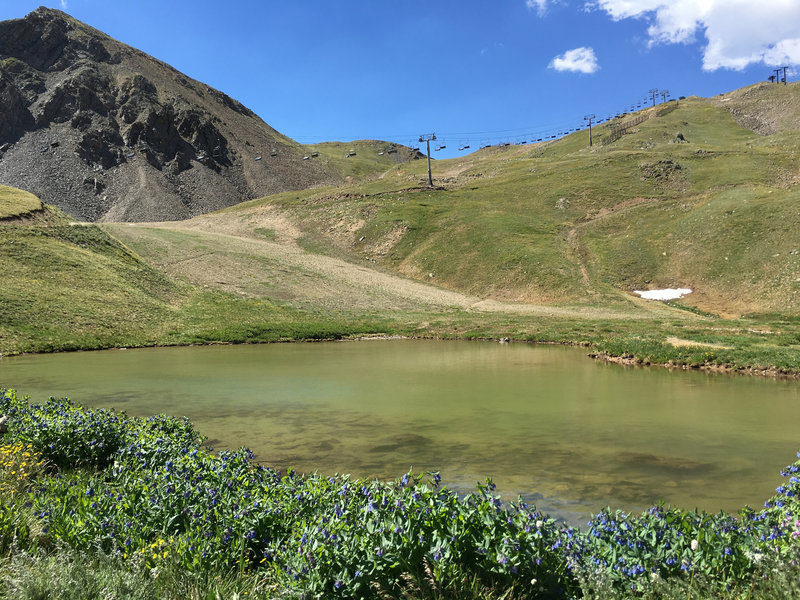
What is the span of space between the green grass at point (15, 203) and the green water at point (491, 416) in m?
31.0

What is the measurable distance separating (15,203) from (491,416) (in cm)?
5908

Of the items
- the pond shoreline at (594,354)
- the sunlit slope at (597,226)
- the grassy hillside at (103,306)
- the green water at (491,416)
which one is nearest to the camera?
the green water at (491,416)

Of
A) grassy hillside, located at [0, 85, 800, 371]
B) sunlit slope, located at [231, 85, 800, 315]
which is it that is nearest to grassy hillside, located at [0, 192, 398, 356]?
grassy hillside, located at [0, 85, 800, 371]

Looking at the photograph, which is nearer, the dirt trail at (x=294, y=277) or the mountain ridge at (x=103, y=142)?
the dirt trail at (x=294, y=277)

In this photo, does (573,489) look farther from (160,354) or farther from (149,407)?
(160,354)

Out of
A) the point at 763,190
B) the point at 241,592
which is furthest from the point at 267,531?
the point at 763,190

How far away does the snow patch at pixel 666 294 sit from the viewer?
5362 cm

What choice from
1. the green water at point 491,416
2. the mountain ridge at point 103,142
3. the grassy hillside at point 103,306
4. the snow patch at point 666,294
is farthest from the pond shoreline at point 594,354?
the mountain ridge at point 103,142

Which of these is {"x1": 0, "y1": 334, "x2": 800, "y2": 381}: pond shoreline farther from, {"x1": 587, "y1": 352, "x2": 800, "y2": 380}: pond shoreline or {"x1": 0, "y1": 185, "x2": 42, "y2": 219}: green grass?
{"x1": 0, "y1": 185, "x2": 42, "y2": 219}: green grass

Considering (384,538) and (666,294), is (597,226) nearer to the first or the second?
(666,294)

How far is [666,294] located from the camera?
5453cm

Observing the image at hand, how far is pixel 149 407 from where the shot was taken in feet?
57.2

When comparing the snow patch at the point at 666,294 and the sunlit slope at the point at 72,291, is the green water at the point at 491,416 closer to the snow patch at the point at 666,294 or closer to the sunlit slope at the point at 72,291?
the sunlit slope at the point at 72,291

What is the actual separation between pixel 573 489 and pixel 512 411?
6.58 m
